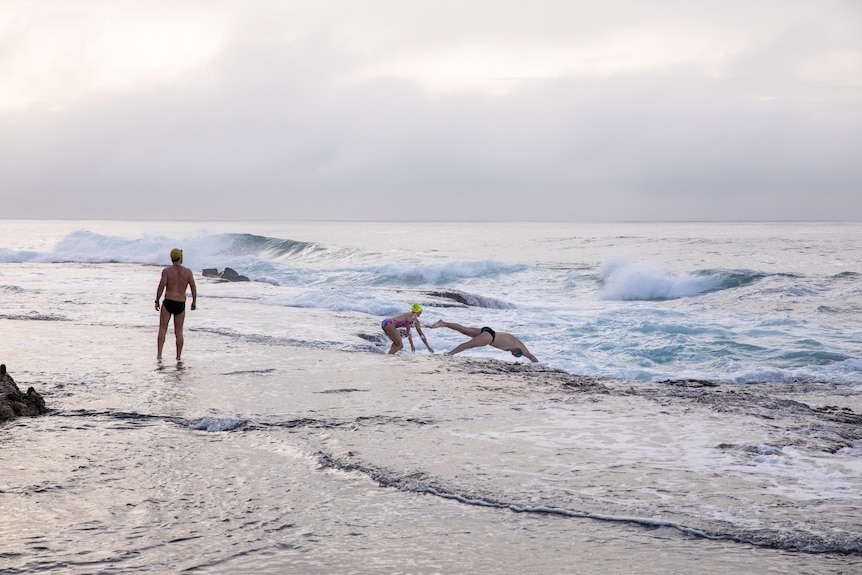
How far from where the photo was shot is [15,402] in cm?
668

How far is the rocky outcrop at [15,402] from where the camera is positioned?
652cm

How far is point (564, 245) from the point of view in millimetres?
65688

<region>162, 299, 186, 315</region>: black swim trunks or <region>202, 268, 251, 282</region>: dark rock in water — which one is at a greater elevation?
<region>162, 299, 186, 315</region>: black swim trunks

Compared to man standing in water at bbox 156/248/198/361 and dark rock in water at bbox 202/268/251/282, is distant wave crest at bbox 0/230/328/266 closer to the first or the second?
dark rock in water at bbox 202/268/251/282

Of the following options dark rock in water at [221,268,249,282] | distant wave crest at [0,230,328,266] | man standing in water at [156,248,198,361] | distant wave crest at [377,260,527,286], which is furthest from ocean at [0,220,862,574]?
distant wave crest at [0,230,328,266]

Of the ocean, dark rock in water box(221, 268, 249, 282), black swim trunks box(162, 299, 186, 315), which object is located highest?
black swim trunks box(162, 299, 186, 315)

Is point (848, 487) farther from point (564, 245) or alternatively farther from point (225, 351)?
point (564, 245)

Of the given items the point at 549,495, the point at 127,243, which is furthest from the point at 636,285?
the point at 127,243

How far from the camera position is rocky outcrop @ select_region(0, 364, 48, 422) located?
21.4 feet

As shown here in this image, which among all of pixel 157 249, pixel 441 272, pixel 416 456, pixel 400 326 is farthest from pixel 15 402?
pixel 157 249

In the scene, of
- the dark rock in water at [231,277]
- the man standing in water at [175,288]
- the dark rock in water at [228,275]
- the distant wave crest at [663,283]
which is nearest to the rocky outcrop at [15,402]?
the man standing in water at [175,288]

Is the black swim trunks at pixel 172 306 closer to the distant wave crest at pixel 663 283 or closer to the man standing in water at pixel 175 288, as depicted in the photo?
the man standing in water at pixel 175 288

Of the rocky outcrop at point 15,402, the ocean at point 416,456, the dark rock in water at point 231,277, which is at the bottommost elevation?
the ocean at point 416,456

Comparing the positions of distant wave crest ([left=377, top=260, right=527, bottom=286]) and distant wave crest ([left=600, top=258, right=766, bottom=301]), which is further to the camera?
distant wave crest ([left=377, top=260, right=527, bottom=286])
